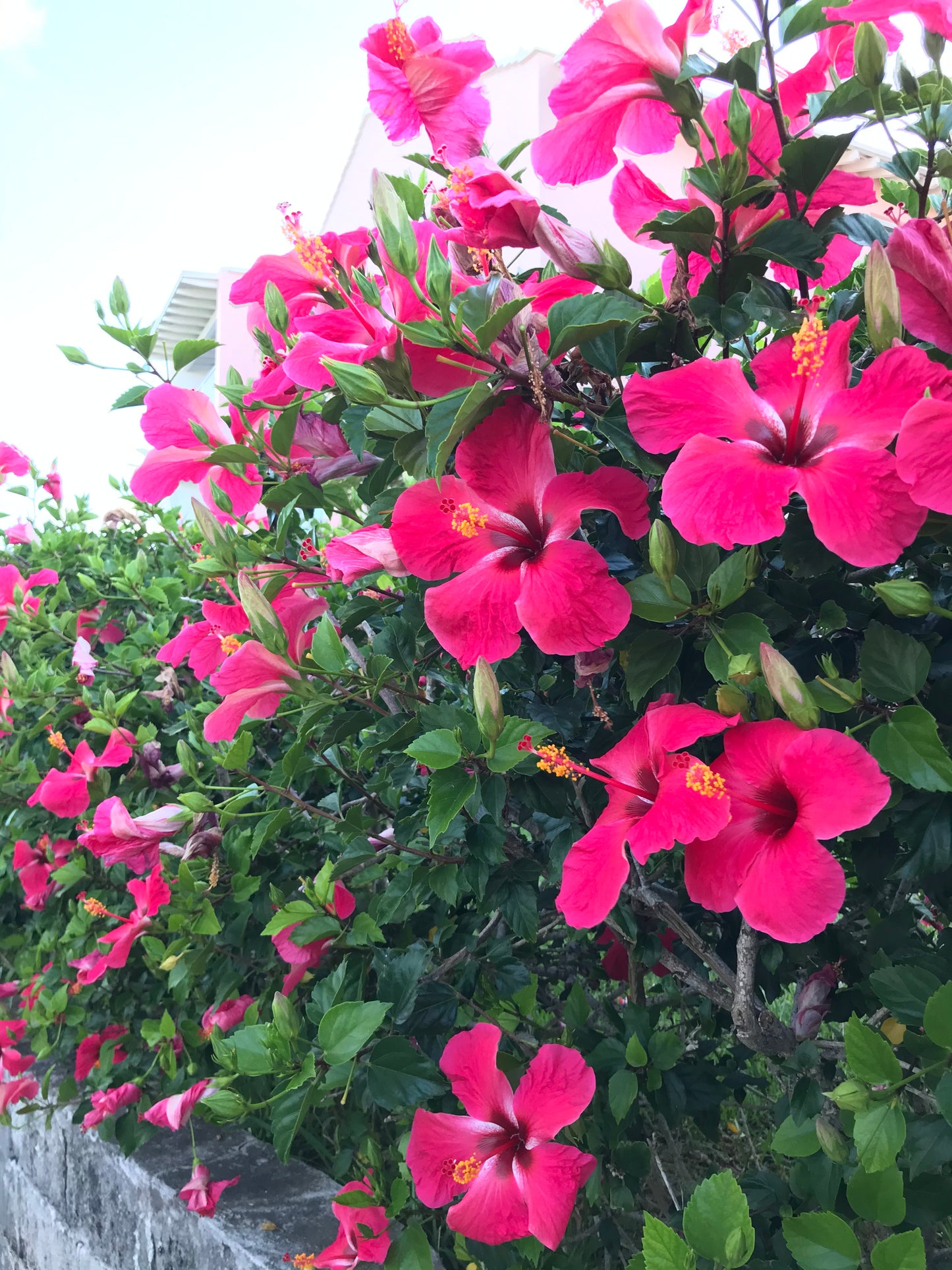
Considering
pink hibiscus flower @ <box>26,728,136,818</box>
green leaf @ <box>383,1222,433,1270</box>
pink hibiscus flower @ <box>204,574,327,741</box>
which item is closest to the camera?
pink hibiscus flower @ <box>204,574,327,741</box>

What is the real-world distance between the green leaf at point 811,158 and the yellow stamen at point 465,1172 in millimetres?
1085

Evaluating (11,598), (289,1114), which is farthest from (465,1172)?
(11,598)

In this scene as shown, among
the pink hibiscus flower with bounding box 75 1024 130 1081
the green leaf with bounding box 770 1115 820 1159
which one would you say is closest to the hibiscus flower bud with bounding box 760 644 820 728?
the green leaf with bounding box 770 1115 820 1159

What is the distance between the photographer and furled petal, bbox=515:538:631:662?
0.78 meters

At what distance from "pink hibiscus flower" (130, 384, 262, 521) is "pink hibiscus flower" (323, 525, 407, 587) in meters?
0.27

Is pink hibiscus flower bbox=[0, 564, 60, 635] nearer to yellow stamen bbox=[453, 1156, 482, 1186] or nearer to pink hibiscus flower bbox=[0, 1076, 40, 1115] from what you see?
pink hibiscus flower bbox=[0, 1076, 40, 1115]

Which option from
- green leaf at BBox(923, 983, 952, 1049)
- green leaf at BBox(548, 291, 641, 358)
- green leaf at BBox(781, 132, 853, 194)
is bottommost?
green leaf at BBox(923, 983, 952, 1049)

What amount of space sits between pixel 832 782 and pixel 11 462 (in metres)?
2.91

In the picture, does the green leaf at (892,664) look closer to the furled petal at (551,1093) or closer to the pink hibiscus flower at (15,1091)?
the furled petal at (551,1093)

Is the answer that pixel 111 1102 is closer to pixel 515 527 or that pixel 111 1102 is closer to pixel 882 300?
pixel 515 527

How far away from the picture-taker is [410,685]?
120 cm

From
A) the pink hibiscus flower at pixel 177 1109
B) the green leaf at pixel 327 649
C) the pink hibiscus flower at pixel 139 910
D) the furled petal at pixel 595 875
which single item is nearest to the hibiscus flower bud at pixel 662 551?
the furled petal at pixel 595 875

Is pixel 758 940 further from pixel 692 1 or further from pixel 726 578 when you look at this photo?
pixel 692 1

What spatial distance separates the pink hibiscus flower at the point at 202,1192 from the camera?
1.73m
